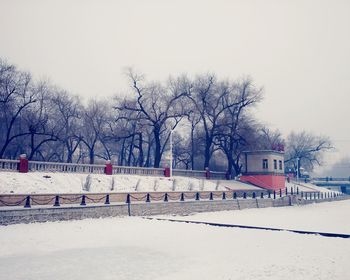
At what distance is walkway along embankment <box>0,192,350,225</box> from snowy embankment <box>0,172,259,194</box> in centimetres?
319

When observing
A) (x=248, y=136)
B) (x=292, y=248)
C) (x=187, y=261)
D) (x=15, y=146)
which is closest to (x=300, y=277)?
(x=187, y=261)

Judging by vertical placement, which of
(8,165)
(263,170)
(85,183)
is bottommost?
(85,183)

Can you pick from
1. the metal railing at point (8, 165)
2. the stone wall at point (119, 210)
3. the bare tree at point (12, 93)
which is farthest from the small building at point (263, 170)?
the metal railing at point (8, 165)

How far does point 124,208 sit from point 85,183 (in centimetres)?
694

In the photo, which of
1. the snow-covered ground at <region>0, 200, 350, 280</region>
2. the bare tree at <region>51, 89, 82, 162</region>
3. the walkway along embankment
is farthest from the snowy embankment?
the bare tree at <region>51, 89, 82, 162</region>

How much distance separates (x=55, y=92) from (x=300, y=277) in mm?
49175

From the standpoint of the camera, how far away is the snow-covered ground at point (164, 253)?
1143 centimetres

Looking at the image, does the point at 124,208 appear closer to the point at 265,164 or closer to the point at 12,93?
the point at 12,93

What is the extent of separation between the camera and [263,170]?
188 feet

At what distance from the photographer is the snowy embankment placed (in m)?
28.0

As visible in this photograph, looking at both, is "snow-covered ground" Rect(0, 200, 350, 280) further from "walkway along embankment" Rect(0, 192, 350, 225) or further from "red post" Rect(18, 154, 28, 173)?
"red post" Rect(18, 154, 28, 173)

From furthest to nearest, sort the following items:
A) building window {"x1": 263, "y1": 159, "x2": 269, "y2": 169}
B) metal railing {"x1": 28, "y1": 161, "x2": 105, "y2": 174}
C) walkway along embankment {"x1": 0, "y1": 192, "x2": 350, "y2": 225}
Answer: building window {"x1": 263, "y1": 159, "x2": 269, "y2": 169} < metal railing {"x1": 28, "y1": 161, "x2": 105, "y2": 174} < walkway along embankment {"x1": 0, "y1": 192, "x2": 350, "y2": 225}

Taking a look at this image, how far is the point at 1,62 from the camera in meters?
41.4

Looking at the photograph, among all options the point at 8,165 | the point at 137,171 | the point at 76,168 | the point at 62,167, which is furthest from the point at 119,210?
the point at 137,171
